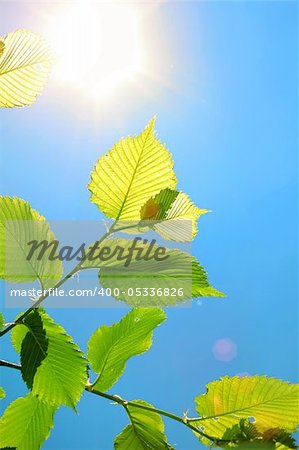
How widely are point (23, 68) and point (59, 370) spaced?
0.94 feet

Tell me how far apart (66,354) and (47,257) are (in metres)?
0.09

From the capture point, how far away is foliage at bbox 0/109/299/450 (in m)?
0.48

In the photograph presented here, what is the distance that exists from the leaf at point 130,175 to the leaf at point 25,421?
0.79 ft

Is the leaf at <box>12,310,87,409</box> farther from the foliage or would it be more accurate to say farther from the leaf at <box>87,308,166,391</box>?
the leaf at <box>87,308,166,391</box>

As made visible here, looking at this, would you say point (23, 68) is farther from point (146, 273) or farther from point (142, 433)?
point (142, 433)

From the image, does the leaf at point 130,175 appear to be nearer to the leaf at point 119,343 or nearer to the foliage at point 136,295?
the foliage at point 136,295

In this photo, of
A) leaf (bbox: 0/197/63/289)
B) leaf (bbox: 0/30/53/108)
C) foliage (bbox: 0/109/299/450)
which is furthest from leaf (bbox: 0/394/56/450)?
leaf (bbox: 0/30/53/108)

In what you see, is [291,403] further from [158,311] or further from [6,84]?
[6,84]

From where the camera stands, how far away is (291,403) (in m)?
0.54

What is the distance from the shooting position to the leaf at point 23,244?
48 cm

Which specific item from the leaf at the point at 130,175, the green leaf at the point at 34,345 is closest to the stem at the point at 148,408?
the green leaf at the point at 34,345

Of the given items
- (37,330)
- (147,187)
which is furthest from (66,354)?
(147,187)

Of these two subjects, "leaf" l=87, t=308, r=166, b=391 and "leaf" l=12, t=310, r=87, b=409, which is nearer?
"leaf" l=12, t=310, r=87, b=409

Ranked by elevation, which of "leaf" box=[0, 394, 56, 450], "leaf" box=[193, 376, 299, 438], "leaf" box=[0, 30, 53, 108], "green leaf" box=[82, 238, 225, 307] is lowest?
"leaf" box=[0, 394, 56, 450]
